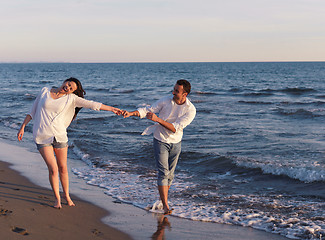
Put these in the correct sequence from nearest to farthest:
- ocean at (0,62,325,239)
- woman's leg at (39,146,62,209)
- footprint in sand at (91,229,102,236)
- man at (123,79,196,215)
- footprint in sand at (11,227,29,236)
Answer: footprint in sand at (11,227,29,236), footprint in sand at (91,229,102,236), woman's leg at (39,146,62,209), man at (123,79,196,215), ocean at (0,62,325,239)

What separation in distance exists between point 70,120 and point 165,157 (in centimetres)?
140

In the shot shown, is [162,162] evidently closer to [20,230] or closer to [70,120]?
[70,120]

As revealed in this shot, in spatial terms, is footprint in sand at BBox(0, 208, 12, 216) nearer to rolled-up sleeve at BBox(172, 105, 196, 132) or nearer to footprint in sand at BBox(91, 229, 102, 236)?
footprint in sand at BBox(91, 229, 102, 236)

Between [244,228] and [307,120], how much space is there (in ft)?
42.4

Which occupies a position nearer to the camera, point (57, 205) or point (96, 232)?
point (96, 232)

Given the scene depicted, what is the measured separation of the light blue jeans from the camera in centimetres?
510

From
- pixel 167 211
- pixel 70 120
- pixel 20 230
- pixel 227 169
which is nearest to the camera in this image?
pixel 20 230

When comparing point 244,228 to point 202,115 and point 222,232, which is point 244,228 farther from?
point 202,115

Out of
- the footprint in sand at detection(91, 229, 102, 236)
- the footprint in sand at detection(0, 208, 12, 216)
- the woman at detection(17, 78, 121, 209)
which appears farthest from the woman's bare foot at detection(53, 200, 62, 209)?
the footprint in sand at detection(91, 229, 102, 236)

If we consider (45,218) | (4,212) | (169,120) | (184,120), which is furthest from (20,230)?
(184,120)

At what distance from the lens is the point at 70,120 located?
5.02 meters

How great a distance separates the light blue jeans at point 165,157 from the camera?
5098 mm

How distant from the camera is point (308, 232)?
488cm

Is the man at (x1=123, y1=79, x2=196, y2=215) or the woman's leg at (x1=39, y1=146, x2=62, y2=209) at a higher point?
the man at (x1=123, y1=79, x2=196, y2=215)
